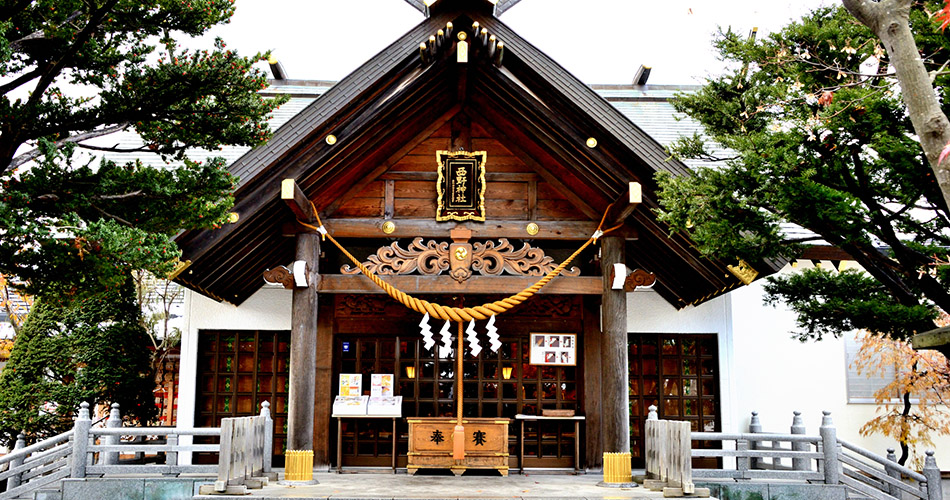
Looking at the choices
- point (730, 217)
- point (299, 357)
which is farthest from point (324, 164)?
point (730, 217)

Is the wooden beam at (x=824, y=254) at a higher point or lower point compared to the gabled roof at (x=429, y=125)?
lower

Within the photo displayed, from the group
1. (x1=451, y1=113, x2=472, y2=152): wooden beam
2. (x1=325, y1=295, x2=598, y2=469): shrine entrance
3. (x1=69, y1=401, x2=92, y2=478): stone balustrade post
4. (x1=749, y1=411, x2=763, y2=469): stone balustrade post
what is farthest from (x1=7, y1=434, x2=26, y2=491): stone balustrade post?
(x1=749, y1=411, x2=763, y2=469): stone balustrade post

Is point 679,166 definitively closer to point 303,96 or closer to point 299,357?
point 299,357

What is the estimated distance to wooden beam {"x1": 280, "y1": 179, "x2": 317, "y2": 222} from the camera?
31.5 ft

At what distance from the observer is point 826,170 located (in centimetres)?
700

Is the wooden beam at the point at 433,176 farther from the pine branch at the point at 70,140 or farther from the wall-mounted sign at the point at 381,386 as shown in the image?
the pine branch at the point at 70,140

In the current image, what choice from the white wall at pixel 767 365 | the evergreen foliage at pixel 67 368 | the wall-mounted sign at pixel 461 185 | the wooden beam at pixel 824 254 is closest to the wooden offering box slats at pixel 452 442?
the wall-mounted sign at pixel 461 185

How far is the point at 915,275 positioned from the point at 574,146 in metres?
4.26

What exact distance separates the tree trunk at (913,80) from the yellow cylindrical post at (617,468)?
653 centimetres

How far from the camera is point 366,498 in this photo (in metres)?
8.53

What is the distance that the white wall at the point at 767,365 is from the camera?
1265 centimetres

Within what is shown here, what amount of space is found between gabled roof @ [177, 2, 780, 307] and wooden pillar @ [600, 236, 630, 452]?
0.58 m

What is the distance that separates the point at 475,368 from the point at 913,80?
9.15 m

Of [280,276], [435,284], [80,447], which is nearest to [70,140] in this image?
[280,276]
